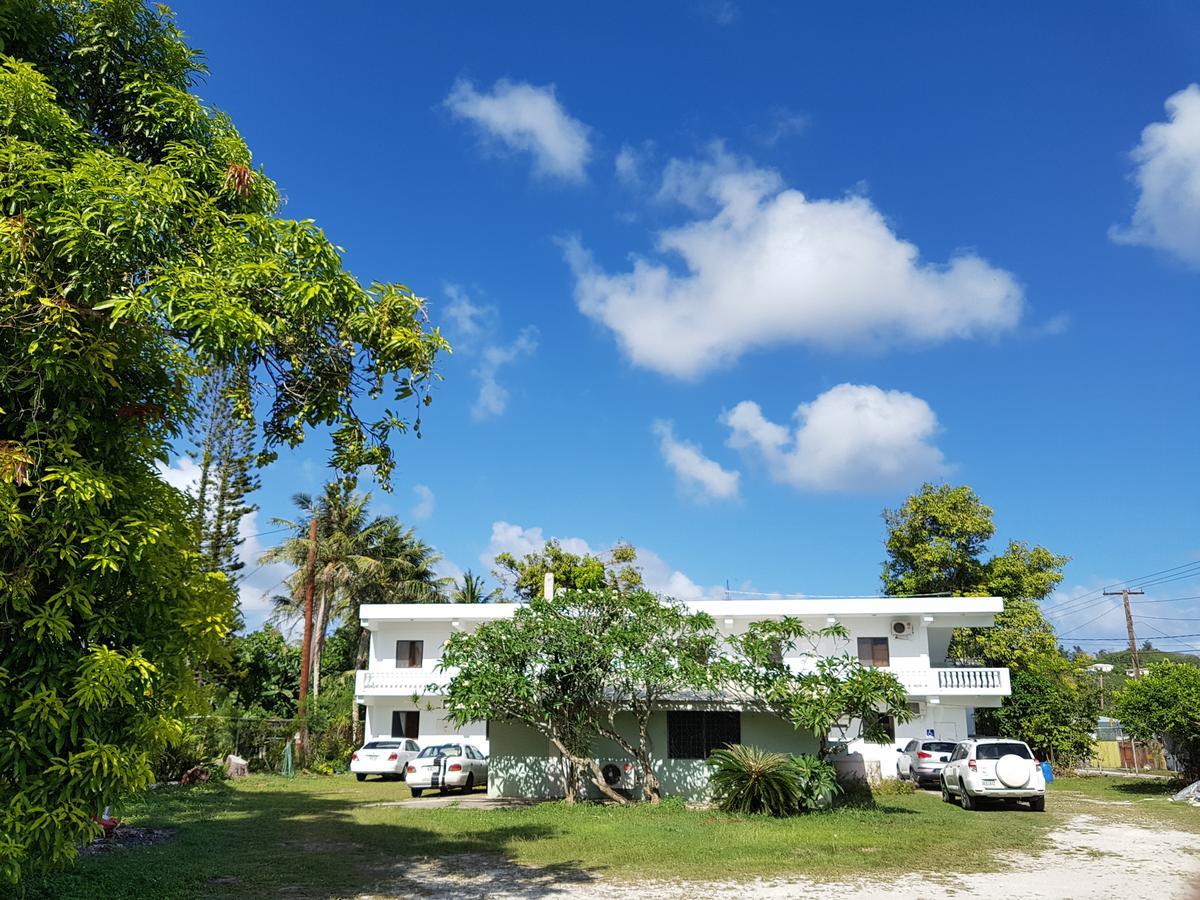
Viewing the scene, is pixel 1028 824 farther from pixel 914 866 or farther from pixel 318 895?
pixel 318 895

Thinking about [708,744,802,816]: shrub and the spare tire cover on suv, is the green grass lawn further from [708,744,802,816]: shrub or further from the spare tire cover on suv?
the spare tire cover on suv

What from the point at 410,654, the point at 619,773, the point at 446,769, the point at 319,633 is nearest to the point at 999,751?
the point at 619,773

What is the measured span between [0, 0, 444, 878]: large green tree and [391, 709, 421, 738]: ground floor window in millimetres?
25983

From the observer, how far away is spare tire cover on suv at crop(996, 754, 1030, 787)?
18.9 m

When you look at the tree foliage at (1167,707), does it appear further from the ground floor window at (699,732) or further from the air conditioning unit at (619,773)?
the air conditioning unit at (619,773)

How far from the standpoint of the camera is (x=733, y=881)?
448 inches

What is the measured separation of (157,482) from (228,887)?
571 cm

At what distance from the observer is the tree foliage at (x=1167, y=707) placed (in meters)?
23.2

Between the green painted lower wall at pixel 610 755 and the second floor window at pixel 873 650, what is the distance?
8612 millimetres

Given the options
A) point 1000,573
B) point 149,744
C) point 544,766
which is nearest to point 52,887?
point 149,744

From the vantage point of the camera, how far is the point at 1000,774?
19.0 m

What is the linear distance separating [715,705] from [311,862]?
10844 millimetres

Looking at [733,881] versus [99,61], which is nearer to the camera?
[99,61]

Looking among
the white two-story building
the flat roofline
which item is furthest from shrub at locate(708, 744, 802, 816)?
the flat roofline
